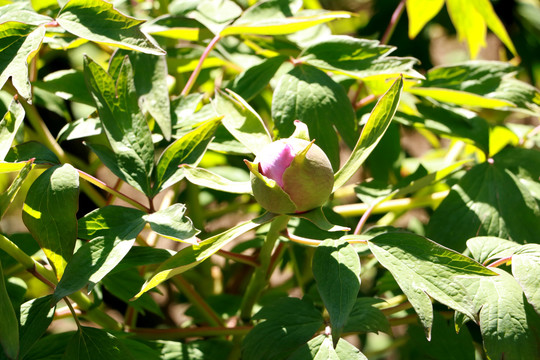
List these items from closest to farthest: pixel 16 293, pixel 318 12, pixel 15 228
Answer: pixel 16 293 → pixel 318 12 → pixel 15 228

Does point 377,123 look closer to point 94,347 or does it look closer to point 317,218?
point 317,218

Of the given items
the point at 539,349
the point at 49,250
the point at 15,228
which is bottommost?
the point at 15,228

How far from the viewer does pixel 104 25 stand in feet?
1.71

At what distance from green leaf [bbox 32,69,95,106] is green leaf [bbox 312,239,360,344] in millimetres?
317

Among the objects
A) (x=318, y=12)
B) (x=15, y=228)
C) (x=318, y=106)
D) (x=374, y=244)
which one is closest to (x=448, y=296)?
(x=374, y=244)

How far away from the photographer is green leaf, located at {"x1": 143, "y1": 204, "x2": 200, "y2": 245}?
17.2 inches

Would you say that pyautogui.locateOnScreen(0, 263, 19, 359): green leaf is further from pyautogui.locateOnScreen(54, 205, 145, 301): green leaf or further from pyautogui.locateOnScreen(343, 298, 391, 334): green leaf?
pyautogui.locateOnScreen(343, 298, 391, 334): green leaf

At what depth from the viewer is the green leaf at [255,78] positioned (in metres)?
0.62

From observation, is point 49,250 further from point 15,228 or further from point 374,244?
point 15,228

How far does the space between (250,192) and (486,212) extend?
264 mm

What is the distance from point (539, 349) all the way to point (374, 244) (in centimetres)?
16

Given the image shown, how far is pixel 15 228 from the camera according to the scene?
1.66m

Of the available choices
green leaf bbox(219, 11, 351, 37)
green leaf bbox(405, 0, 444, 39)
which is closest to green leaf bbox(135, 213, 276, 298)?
green leaf bbox(219, 11, 351, 37)

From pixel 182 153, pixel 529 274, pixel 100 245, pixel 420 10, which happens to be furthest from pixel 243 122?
pixel 420 10
